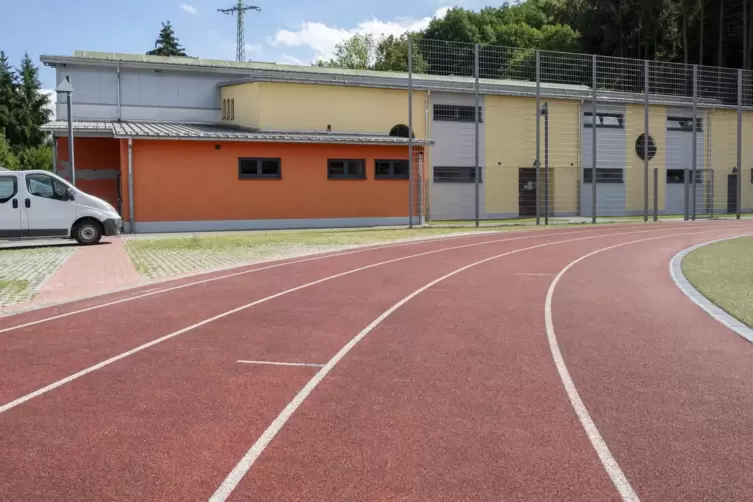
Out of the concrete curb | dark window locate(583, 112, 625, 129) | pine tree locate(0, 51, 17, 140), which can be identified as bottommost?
the concrete curb

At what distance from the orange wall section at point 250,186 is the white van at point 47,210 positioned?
18.8 feet

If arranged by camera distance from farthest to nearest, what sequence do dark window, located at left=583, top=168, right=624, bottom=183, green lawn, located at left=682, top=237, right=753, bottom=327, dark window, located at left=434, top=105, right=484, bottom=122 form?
dark window, located at left=583, top=168, right=624, bottom=183
dark window, located at left=434, top=105, right=484, bottom=122
green lawn, located at left=682, top=237, right=753, bottom=327

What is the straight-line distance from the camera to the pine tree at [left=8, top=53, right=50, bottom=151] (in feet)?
223

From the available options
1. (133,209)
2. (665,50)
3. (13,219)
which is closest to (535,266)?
(13,219)

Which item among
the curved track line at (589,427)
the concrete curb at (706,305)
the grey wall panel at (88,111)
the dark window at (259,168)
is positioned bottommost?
the curved track line at (589,427)

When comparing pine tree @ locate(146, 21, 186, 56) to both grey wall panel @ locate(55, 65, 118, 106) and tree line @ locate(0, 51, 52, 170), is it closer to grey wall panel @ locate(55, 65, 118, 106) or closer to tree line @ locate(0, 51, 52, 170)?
tree line @ locate(0, 51, 52, 170)

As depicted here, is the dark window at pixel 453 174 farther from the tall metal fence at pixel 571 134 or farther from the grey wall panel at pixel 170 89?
the grey wall panel at pixel 170 89

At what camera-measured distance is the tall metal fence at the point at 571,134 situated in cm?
3459

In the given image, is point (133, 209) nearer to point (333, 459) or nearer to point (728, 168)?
point (333, 459)

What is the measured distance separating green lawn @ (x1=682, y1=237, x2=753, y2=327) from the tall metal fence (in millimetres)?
15123

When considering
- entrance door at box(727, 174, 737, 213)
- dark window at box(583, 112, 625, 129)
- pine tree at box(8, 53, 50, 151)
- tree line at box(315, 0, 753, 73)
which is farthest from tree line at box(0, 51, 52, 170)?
entrance door at box(727, 174, 737, 213)

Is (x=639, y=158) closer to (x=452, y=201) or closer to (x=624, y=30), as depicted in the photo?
(x=452, y=201)

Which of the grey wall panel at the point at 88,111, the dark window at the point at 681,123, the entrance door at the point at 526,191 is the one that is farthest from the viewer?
the dark window at the point at 681,123

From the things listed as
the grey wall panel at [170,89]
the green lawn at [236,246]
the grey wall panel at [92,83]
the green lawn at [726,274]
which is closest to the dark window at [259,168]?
the green lawn at [236,246]
